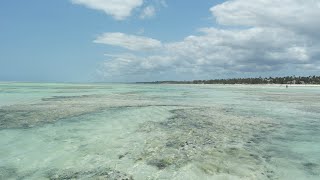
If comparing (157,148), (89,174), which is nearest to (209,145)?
(157,148)

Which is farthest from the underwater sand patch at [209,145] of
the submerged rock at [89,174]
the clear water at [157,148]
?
the submerged rock at [89,174]

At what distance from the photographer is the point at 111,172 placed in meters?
8.34

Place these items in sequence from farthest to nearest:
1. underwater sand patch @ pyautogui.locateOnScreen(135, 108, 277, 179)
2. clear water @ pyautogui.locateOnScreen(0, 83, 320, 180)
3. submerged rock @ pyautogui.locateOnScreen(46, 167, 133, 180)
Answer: underwater sand patch @ pyautogui.locateOnScreen(135, 108, 277, 179) → clear water @ pyautogui.locateOnScreen(0, 83, 320, 180) → submerged rock @ pyautogui.locateOnScreen(46, 167, 133, 180)

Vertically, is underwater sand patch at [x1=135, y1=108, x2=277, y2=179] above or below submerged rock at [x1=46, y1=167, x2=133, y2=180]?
above

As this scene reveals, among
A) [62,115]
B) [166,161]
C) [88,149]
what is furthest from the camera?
[62,115]

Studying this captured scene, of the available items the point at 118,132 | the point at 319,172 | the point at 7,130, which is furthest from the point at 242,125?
the point at 7,130

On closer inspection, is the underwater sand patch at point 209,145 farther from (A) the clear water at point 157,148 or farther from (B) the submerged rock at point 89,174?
(B) the submerged rock at point 89,174

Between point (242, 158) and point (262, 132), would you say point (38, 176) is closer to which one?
point (242, 158)

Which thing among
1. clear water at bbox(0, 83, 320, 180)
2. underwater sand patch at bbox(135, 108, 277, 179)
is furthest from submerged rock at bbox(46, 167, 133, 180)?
underwater sand patch at bbox(135, 108, 277, 179)

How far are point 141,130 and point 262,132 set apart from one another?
4.91 metres

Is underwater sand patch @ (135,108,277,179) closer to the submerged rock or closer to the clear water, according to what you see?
the clear water

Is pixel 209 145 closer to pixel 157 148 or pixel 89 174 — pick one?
pixel 157 148

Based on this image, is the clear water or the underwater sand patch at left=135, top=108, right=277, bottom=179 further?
the underwater sand patch at left=135, top=108, right=277, bottom=179

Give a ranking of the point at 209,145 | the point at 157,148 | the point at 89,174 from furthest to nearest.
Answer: the point at 209,145, the point at 157,148, the point at 89,174
